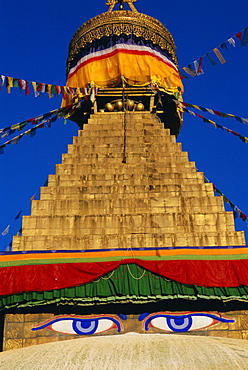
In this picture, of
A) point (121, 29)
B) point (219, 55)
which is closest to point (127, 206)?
point (219, 55)

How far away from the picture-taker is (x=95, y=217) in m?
14.3

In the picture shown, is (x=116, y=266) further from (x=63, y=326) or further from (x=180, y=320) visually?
(x=180, y=320)

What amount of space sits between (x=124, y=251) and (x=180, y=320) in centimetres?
222

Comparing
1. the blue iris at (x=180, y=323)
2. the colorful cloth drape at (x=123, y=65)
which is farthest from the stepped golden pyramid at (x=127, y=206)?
the colorful cloth drape at (x=123, y=65)

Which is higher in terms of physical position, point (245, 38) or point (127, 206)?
point (245, 38)

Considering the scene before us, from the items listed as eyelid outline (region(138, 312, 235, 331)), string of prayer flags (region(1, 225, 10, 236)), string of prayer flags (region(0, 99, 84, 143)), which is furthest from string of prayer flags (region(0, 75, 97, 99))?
eyelid outline (region(138, 312, 235, 331))

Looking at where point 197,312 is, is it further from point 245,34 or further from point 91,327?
point 245,34

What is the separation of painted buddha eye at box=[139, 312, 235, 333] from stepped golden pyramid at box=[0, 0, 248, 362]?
0.02 metres

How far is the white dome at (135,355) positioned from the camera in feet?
18.9

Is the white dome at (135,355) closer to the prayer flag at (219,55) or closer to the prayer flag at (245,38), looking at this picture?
the prayer flag at (245,38)

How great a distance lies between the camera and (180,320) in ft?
40.4

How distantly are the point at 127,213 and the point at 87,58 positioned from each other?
1018 centimetres

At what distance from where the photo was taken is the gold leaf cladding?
2205 cm

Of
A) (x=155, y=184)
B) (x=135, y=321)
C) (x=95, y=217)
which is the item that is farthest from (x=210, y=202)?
(x=135, y=321)
